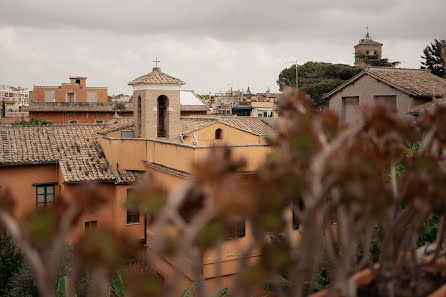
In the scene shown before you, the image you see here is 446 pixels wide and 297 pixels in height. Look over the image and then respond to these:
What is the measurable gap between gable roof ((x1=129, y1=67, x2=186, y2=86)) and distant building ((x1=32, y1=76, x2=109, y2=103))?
2722 centimetres

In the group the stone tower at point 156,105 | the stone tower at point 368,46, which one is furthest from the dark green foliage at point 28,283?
the stone tower at point 368,46

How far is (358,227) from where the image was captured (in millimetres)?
2426

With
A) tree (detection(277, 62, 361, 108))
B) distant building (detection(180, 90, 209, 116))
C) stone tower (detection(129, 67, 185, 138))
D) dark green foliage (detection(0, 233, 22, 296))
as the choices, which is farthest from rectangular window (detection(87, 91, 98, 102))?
dark green foliage (detection(0, 233, 22, 296))

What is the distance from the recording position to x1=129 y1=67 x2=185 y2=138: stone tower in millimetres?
16422

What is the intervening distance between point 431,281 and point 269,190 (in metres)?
2.15

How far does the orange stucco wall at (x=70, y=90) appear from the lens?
4159 cm

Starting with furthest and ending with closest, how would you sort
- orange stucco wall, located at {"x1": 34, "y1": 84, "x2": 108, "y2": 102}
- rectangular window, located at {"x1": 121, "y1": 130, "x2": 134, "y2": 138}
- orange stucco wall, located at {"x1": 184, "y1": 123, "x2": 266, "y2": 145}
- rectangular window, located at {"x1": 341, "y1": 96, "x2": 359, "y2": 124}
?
orange stucco wall, located at {"x1": 34, "y1": 84, "x2": 108, "y2": 102} → rectangular window, located at {"x1": 341, "y1": 96, "x2": 359, "y2": 124} → orange stucco wall, located at {"x1": 184, "y1": 123, "x2": 266, "y2": 145} → rectangular window, located at {"x1": 121, "y1": 130, "x2": 134, "y2": 138}

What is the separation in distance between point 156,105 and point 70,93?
2844 centimetres

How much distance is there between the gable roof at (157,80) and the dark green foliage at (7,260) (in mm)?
6969

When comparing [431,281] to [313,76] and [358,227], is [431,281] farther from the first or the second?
[313,76]

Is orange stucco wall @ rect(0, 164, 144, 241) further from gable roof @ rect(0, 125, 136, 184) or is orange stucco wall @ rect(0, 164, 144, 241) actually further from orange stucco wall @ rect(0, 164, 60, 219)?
gable roof @ rect(0, 125, 136, 184)

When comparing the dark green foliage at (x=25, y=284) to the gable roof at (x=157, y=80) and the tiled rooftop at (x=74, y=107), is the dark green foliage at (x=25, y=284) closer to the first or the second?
the gable roof at (x=157, y=80)

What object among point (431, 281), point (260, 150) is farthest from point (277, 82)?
point (431, 281)

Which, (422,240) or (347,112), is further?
(347,112)
